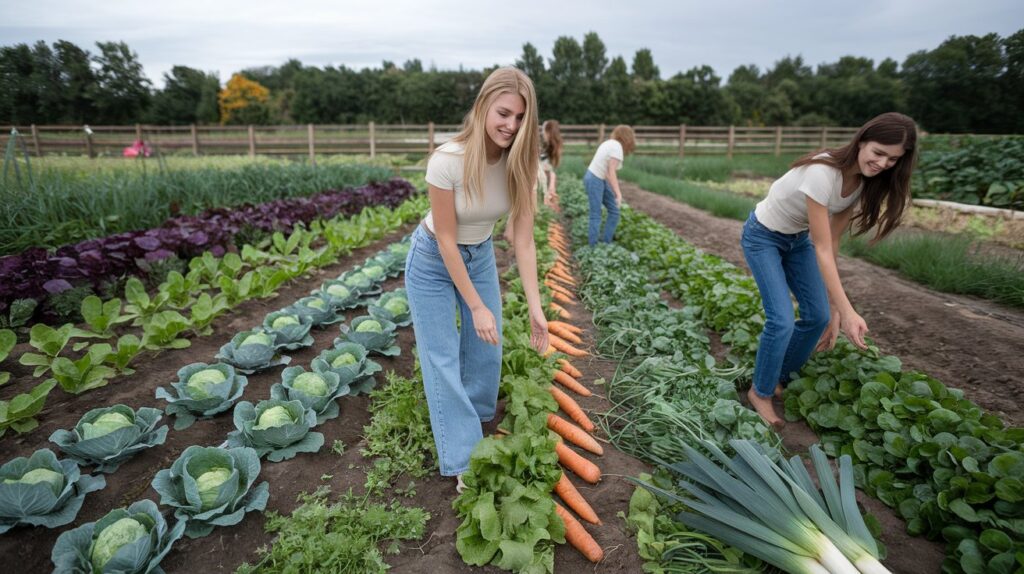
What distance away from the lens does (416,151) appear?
58.9 feet

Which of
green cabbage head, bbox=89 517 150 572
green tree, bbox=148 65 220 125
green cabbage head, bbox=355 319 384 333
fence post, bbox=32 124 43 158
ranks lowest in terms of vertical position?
green cabbage head, bbox=89 517 150 572

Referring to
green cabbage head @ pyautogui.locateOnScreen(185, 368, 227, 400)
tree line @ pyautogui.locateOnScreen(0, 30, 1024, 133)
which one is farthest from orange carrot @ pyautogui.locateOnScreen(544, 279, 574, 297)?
tree line @ pyautogui.locateOnScreen(0, 30, 1024, 133)

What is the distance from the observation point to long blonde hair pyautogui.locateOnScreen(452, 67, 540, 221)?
1.70 meters

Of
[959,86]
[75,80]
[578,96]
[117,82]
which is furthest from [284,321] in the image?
[578,96]

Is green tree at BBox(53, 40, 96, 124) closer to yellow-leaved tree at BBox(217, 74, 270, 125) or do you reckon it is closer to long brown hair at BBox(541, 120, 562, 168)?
long brown hair at BBox(541, 120, 562, 168)

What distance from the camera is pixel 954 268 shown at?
14.1 feet

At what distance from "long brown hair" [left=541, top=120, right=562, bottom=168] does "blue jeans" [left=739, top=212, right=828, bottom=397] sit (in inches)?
147

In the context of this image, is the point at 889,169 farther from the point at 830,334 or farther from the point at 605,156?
the point at 605,156

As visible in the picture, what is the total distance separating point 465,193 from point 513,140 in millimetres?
266

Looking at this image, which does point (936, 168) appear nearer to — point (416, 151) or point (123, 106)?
point (416, 151)

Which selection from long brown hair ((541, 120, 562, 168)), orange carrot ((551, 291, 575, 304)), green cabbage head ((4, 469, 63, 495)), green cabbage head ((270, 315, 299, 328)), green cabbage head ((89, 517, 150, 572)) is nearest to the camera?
green cabbage head ((89, 517, 150, 572))

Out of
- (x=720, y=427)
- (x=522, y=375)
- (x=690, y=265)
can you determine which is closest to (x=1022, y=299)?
(x=690, y=265)

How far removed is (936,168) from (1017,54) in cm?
393

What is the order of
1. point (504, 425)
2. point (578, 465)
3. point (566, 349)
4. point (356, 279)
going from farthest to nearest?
point (356, 279) → point (566, 349) → point (504, 425) → point (578, 465)
